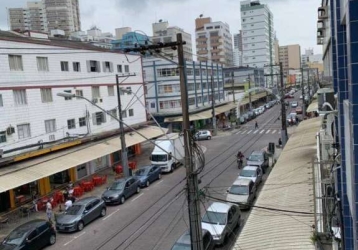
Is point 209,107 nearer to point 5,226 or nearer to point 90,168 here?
point 90,168

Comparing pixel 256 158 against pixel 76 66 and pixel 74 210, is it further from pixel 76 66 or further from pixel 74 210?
pixel 76 66

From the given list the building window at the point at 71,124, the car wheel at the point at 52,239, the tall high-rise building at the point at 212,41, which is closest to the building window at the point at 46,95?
the building window at the point at 71,124

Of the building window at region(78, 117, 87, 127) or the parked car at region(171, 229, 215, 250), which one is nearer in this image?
the parked car at region(171, 229, 215, 250)

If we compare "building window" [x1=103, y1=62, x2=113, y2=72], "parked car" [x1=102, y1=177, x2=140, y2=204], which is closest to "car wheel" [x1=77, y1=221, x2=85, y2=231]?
"parked car" [x1=102, y1=177, x2=140, y2=204]

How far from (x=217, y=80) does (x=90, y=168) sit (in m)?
45.1

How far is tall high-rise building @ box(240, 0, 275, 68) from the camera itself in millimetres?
135000

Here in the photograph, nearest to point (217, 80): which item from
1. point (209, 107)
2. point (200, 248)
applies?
point (209, 107)

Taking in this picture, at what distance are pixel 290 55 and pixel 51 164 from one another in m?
184

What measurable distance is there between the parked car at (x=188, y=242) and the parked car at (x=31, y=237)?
259 inches

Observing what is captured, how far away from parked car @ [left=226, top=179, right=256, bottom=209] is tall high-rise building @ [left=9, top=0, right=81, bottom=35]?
Answer: 422 ft

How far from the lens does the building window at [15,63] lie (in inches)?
1040

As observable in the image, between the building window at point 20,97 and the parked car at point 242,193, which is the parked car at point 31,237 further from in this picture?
the building window at point 20,97

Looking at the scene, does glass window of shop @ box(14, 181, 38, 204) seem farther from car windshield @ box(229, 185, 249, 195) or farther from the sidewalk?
car windshield @ box(229, 185, 249, 195)

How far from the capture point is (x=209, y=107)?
222 ft
